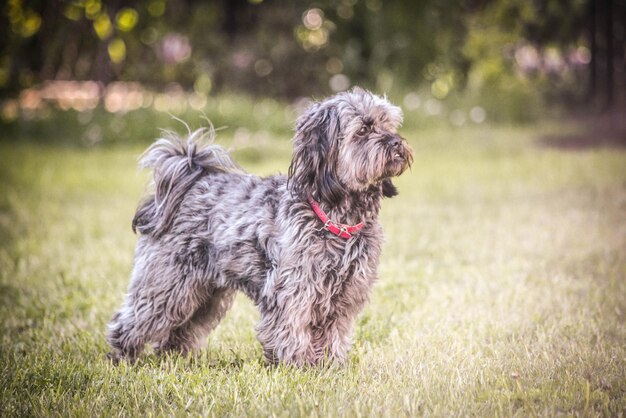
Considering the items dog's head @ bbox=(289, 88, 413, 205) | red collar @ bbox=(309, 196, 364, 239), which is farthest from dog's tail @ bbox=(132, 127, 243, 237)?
red collar @ bbox=(309, 196, 364, 239)

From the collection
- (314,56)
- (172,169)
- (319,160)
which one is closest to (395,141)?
(319,160)

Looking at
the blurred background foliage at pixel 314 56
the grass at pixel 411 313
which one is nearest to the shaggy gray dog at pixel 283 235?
the grass at pixel 411 313

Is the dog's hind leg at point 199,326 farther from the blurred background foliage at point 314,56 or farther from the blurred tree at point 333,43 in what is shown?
the blurred tree at point 333,43

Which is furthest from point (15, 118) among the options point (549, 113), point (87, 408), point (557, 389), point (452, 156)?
point (557, 389)

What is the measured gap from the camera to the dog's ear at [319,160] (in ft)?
13.8

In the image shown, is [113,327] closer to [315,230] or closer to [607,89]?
[315,230]

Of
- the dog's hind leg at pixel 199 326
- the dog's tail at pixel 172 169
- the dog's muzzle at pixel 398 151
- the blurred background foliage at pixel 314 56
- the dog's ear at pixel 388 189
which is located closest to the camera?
the dog's muzzle at pixel 398 151

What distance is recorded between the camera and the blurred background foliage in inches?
663

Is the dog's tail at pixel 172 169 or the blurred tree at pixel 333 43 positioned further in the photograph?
the blurred tree at pixel 333 43

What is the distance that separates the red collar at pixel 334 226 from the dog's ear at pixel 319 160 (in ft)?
0.21

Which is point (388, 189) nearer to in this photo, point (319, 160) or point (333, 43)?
point (319, 160)

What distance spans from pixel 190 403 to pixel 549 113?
15.0m

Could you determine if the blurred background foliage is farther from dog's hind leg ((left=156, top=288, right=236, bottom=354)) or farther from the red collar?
the red collar

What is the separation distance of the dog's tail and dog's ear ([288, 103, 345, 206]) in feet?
2.59
